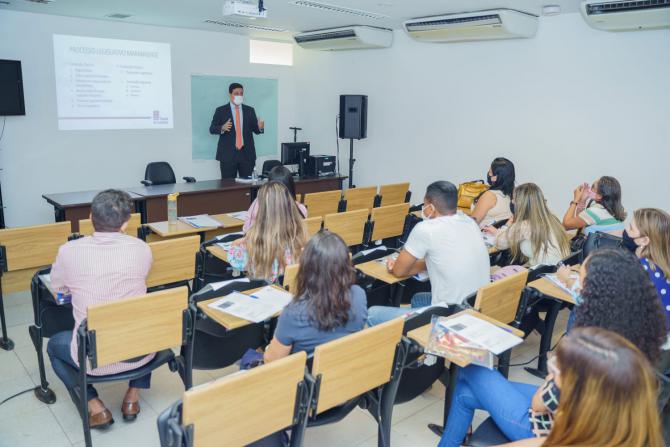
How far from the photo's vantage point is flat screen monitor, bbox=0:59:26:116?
6355 millimetres

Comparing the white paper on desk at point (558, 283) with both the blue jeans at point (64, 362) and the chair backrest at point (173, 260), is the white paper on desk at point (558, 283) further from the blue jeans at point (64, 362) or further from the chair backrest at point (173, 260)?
the blue jeans at point (64, 362)

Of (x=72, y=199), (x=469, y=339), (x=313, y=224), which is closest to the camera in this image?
(x=469, y=339)

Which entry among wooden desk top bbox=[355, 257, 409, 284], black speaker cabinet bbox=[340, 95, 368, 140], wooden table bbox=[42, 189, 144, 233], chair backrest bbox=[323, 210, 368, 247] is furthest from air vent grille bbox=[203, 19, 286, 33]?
wooden desk top bbox=[355, 257, 409, 284]

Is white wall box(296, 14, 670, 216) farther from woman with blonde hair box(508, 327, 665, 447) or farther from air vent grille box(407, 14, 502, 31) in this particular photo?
woman with blonde hair box(508, 327, 665, 447)

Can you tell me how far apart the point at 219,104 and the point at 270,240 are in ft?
19.4

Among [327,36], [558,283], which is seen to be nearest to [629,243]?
[558,283]

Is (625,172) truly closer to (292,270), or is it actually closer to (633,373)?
(292,270)

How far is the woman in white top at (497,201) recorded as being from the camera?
4.74 m

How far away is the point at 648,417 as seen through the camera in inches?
52.1

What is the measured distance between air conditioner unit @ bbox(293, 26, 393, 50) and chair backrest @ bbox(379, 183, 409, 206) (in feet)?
7.79

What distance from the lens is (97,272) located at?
2611mm

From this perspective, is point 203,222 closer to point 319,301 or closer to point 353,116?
point 319,301

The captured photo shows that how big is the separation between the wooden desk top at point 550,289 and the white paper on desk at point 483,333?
32.6 inches

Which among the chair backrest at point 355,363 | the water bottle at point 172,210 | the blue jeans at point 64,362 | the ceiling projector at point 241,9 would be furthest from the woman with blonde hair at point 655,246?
the ceiling projector at point 241,9
